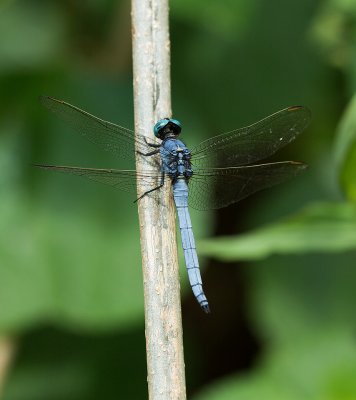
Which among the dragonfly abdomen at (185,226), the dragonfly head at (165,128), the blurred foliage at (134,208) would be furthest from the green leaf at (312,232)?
the dragonfly head at (165,128)

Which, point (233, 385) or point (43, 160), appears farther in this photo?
point (43, 160)

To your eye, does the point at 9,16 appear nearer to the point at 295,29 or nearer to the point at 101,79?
the point at 101,79

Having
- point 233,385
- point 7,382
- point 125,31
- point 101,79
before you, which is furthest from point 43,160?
point 233,385

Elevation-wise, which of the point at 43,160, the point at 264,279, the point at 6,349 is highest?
the point at 43,160

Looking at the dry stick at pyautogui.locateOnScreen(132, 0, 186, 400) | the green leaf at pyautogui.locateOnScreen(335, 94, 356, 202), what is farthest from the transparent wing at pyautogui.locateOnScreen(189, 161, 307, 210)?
the dry stick at pyautogui.locateOnScreen(132, 0, 186, 400)

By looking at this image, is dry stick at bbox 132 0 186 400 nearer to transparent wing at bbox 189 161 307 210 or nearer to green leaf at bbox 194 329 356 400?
transparent wing at bbox 189 161 307 210

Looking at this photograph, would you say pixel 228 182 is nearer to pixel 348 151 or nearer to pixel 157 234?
pixel 348 151
